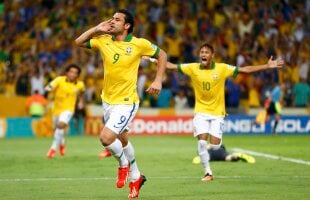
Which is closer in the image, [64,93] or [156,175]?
[156,175]

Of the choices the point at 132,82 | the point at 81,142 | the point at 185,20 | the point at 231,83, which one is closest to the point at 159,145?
the point at 81,142

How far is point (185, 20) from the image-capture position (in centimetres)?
3878

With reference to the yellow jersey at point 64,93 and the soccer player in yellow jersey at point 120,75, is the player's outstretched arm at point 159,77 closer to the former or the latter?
the soccer player in yellow jersey at point 120,75

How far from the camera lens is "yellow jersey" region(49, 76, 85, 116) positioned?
79.1ft

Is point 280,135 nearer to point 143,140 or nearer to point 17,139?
point 143,140

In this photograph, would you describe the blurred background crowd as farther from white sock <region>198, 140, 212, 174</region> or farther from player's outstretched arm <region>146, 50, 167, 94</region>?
player's outstretched arm <region>146, 50, 167, 94</region>

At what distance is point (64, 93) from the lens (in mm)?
24156

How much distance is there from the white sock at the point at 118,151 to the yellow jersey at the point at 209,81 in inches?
153

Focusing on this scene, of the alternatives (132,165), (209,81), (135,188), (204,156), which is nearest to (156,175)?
(204,156)

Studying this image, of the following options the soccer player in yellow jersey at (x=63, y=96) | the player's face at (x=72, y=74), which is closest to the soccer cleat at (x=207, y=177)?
the soccer player in yellow jersey at (x=63, y=96)

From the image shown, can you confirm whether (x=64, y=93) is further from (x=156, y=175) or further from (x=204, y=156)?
(x=204, y=156)

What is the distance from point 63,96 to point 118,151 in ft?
35.0

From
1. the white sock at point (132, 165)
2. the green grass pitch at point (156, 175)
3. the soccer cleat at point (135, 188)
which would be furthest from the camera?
the green grass pitch at point (156, 175)

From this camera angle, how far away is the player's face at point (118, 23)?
13.6m
